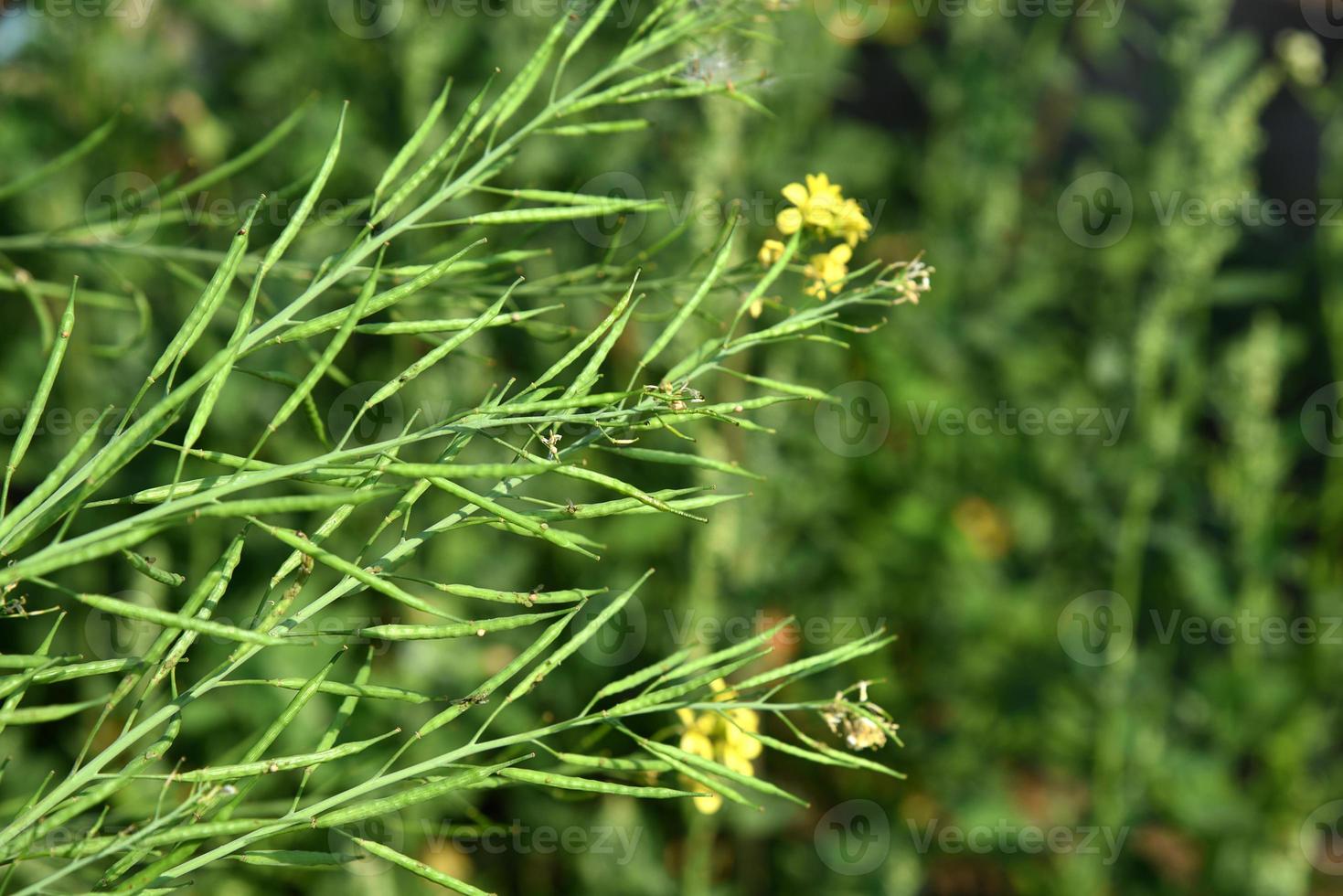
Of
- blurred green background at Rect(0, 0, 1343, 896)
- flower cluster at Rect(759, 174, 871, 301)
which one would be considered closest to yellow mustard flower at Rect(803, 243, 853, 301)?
flower cluster at Rect(759, 174, 871, 301)

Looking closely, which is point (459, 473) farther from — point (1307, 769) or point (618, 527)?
point (1307, 769)

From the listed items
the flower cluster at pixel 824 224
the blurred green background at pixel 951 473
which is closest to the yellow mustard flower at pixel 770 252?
the flower cluster at pixel 824 224

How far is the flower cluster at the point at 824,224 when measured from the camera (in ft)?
2.33

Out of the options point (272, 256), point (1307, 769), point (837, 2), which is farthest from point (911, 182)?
point (272, 256)

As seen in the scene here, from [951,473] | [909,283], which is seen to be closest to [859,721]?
[909,283]

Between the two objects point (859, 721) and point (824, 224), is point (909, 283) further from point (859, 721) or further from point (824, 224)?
point (859, 721)

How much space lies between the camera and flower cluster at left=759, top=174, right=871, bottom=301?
0.71 metres

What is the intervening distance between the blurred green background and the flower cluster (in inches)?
41.4

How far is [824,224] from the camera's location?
28.6 inches

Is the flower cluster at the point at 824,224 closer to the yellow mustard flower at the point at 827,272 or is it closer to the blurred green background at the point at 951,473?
the yellow mustard flower at the point at 827,272

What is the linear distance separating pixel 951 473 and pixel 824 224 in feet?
5.54

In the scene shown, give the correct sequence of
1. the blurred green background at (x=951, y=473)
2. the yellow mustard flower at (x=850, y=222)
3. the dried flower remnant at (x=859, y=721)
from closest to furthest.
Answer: the dried flower remnant at (x=859, y=721)
the yellow mustard flower at (x=850, y=222)
the blurred green background at (x=951, y=473)

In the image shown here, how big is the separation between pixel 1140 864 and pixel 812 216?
1.76m

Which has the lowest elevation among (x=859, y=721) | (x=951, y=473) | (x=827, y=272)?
(x=951, y=473)
